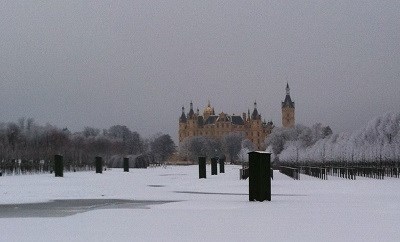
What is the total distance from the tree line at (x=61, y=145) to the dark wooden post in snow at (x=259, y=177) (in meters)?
35.0

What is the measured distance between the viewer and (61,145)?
4286 inches

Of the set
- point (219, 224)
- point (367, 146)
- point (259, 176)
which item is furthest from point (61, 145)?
point (219, 224)

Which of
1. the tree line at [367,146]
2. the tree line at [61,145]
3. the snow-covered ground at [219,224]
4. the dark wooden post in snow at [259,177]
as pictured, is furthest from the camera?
the tree line at [367,146]

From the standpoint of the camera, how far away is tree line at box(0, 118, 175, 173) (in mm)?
58719

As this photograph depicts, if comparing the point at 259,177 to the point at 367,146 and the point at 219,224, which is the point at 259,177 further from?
the point at 367,146

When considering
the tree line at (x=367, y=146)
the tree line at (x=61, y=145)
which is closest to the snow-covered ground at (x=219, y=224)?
the tree line at (x=61, y=145)

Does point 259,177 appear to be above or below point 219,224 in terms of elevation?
above

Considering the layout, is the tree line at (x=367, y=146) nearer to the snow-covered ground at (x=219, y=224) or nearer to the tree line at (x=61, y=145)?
the tree line at (x=61, y=145)

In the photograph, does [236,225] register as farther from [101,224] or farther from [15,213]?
[15,213]

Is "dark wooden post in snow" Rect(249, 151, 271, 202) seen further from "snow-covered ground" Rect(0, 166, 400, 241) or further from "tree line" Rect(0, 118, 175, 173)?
"tree line" Rect(0, 118, 175, 173)

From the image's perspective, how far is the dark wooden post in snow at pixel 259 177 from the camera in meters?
17.7

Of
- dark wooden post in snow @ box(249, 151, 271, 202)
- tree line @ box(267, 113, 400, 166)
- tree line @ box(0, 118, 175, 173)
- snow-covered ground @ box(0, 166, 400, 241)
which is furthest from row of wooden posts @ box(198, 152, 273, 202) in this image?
tree line @ box(267, 113, 400, 166)

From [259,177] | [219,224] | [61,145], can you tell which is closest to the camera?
[219,224]

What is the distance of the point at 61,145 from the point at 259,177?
94344 mm
